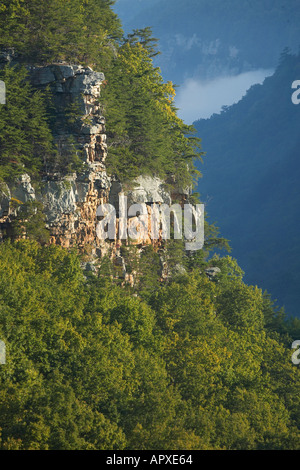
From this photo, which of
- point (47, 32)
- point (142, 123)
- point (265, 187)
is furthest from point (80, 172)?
A: point (265, 187)

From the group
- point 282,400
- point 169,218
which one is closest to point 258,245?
point 169,218

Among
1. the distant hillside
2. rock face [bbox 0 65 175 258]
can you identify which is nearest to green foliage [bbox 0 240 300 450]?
rock face [bbox 0 65 175 258]

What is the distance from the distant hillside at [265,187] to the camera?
531 ft

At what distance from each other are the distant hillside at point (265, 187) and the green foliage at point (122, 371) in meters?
104

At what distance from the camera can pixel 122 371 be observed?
39.4 m

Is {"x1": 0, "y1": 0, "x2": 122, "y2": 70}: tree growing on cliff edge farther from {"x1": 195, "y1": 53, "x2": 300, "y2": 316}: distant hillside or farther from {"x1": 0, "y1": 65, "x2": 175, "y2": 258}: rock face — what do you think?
{"x1": 195, "y1": 53, "x2": 300, "y2": 316}: distant hillside

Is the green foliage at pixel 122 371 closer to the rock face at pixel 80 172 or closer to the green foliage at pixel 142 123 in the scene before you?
the rock face at pixel 80 172

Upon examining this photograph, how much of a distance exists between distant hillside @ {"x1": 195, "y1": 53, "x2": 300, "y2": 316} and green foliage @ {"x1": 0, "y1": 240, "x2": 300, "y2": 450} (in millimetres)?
103999

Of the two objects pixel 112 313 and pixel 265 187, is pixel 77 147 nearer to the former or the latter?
pixel 112 313

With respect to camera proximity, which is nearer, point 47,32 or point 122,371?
Result: point 122,371

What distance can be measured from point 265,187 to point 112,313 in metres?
141

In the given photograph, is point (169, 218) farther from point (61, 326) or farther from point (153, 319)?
point (61, 326)

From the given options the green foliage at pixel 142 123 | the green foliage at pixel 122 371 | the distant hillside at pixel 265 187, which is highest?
the distant hillside at pixel 265 187

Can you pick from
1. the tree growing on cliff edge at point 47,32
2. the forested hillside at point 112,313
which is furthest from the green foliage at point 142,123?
the tree growing on cliff edge at point 47,32
